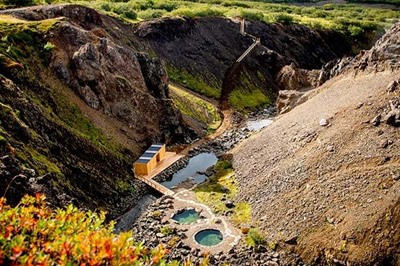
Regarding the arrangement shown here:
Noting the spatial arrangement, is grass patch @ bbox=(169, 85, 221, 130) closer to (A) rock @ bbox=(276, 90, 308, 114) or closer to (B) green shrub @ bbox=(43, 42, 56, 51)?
(A) rock @ bbox=(276, 90, 308, 114)

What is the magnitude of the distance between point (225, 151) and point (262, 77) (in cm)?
4675

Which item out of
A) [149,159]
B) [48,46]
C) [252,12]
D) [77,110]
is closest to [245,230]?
[149,159]

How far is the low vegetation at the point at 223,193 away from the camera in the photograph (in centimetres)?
5541

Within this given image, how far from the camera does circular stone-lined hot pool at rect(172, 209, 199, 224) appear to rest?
5612 centimetres

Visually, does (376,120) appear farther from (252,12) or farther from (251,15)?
(252,12)

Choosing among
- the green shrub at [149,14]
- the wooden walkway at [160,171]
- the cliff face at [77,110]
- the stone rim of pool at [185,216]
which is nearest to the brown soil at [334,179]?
the stone rim of pool at [185,216]

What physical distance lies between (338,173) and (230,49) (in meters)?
80.4

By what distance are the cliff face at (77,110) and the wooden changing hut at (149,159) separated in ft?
5.32

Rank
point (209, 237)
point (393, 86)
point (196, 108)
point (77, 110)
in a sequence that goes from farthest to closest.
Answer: point (196, 108) → point (77, 110) → point (393, 86) → point (209, 237)

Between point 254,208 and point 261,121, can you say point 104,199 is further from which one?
point 261,121

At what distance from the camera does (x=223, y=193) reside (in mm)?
61719

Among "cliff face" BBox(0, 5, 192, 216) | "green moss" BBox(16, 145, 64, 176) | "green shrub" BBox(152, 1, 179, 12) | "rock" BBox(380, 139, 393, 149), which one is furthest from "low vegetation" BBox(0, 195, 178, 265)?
"green shrub" BBox(152, 1, 179, 12)

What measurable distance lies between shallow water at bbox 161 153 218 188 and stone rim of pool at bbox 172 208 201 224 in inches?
347

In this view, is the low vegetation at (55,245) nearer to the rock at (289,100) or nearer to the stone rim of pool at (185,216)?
the stone rim of pool at (185,216)
